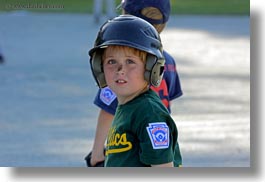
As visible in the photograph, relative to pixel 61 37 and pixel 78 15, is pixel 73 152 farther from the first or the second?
pixel 78 15

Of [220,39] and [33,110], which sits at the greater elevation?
[33,110]

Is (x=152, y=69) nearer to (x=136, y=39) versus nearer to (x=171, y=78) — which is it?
(x=136, y=39)

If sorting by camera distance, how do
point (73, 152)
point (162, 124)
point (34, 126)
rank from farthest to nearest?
point (34, 126) < point (73, 152) < point (162, 124)

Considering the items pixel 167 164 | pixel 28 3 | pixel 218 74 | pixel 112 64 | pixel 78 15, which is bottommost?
pixel 78 15

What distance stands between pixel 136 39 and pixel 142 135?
405 mm

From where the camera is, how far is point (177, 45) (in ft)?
49.0

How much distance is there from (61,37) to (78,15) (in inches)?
193

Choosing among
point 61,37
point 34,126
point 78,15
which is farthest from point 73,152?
point 78,15

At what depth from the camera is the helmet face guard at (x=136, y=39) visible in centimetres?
409

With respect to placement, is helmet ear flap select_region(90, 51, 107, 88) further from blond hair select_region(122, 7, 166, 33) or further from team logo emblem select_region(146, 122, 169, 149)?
blond hair select_region(122, 7, 166, 33)

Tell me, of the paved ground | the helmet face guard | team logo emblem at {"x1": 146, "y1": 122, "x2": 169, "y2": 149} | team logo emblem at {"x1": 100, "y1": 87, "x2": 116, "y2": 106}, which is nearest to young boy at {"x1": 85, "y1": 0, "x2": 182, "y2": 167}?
team logo emblem at {"x1": 100, "y1": 87, "x2": 116, "y2": 106}

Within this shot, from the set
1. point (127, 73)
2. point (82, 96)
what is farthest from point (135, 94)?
point (82, 96)

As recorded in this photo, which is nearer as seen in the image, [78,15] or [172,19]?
[172,19]

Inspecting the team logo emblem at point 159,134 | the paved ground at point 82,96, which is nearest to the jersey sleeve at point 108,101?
the team logo emblem at point 159,134
